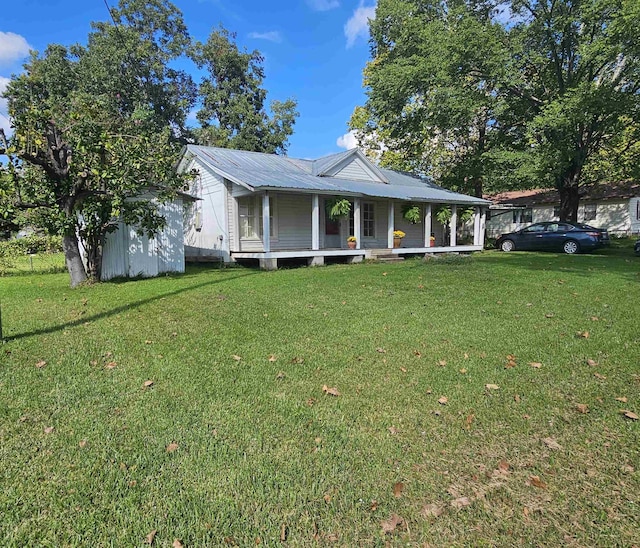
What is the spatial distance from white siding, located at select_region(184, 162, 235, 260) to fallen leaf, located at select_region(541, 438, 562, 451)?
13.0 meters

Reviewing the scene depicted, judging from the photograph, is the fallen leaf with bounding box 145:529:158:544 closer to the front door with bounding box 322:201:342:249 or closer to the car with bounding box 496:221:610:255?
the front door with bounding box 322:201:342:249

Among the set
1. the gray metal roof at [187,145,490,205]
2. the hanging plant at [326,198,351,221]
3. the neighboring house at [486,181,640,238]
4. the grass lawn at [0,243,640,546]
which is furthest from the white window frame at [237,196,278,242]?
the neighboring house at [486,181,640,238]

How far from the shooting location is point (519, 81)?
59.5 ft

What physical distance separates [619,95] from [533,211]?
16.4 meters

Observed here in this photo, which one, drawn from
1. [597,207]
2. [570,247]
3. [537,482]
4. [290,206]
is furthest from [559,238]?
[537,482]

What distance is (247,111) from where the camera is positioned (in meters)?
32.6

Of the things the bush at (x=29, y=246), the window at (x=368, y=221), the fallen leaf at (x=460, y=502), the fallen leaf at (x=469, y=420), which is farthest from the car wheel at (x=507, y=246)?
the bush at (x=29, y=246)

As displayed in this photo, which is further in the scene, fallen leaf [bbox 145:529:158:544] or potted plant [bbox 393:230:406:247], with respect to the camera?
potted plant [bbox 393:230:406:247]

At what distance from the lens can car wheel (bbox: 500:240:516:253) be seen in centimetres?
1950

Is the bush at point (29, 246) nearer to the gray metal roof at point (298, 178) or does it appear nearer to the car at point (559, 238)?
the gray metal roof at point (298, 178)

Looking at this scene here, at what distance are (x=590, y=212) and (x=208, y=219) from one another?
29138 millimetres

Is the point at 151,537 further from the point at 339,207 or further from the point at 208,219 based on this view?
the point at 208,219

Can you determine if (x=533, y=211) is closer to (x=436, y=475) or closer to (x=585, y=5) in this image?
(x=585, y=5)

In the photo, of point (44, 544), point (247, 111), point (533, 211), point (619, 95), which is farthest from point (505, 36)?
point (44, 544)
